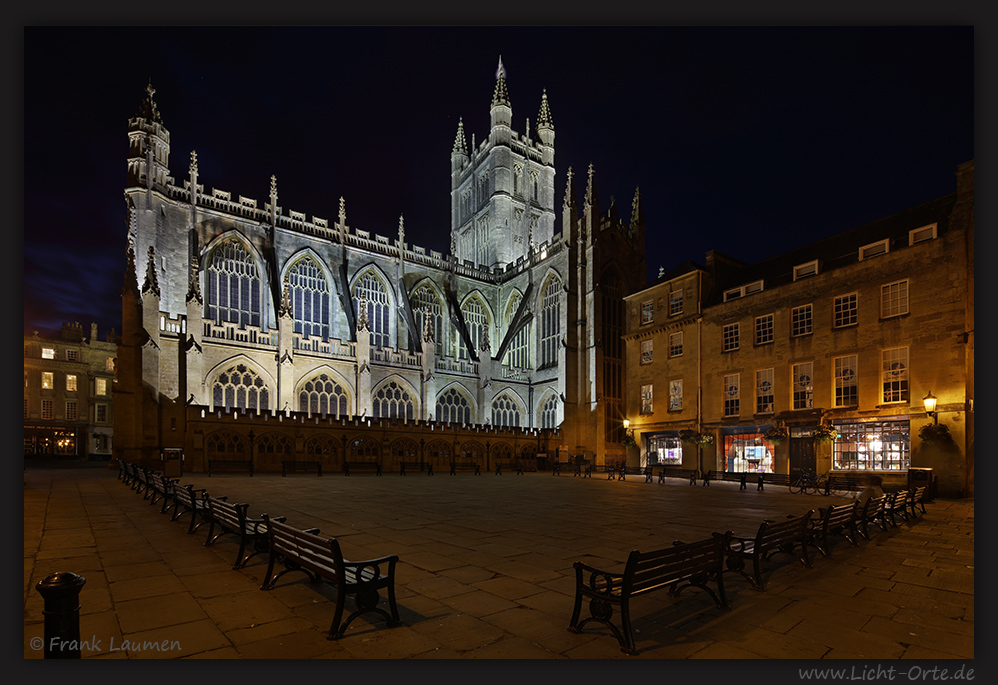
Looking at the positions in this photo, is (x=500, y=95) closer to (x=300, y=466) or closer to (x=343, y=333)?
(x=343, y=333)

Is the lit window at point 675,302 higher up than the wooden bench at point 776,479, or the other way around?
the lit window at point 675,302

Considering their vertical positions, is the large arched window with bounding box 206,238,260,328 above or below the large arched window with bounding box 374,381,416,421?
above

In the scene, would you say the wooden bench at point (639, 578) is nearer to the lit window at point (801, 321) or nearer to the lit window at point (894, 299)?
the lit window at point (894, 299)

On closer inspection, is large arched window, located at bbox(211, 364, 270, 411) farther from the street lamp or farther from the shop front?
the street lamp

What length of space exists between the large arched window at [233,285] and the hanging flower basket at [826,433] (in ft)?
108

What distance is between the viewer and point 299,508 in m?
12.3

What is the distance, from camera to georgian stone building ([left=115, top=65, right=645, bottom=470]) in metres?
28.8

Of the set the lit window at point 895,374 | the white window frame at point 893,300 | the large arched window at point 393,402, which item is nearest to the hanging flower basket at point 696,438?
the lit window at point 895,374

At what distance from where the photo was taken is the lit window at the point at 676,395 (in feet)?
97.6

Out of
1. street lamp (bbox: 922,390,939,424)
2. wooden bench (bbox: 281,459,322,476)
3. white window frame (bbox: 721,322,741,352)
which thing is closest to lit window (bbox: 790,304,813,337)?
white window frame (bbox: 721,322,741,352)

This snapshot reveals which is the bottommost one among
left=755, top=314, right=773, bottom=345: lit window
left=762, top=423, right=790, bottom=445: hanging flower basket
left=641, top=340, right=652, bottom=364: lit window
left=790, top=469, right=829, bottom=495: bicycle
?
left=790, top=469, right=829, bottom=495: bicycle

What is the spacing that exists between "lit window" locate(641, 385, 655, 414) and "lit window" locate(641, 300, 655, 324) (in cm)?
408

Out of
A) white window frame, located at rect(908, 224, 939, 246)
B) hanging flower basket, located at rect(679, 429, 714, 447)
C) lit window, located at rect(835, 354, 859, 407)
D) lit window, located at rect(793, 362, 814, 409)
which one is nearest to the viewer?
white window frame, located at rect(908, 224, 939, 246)

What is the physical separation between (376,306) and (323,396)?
1004cm
